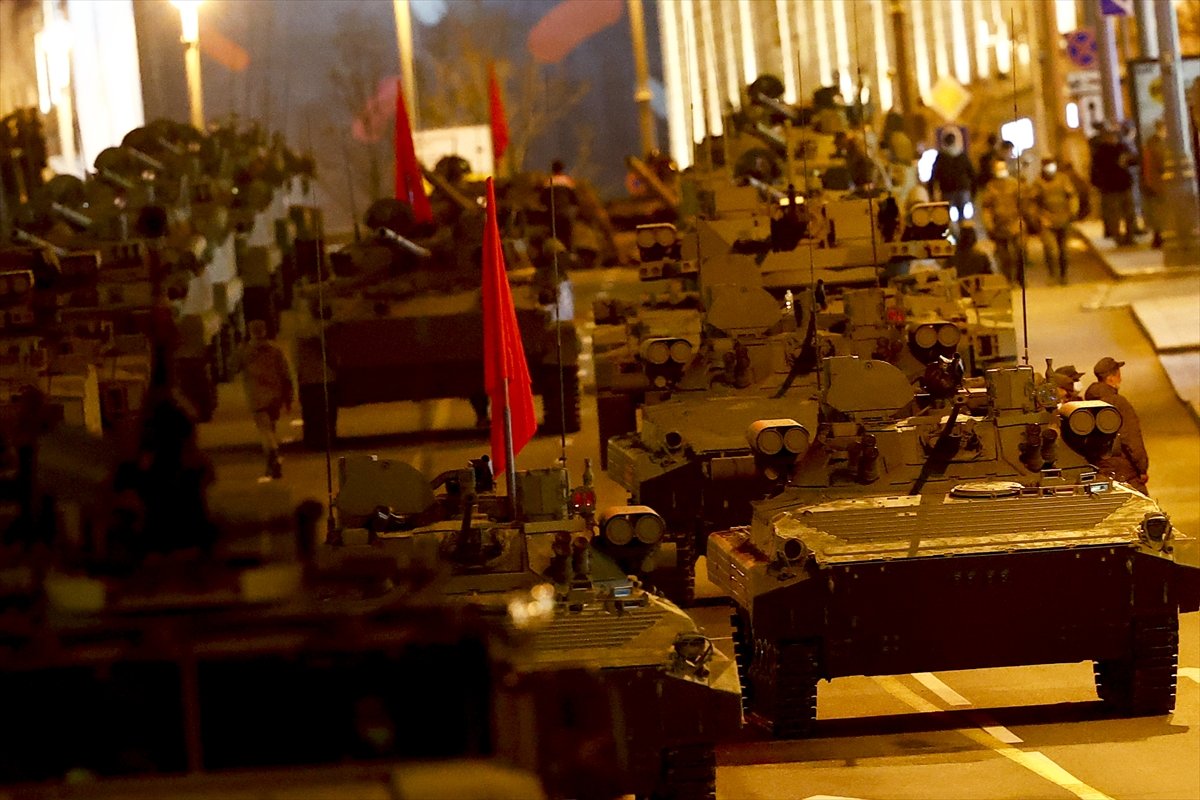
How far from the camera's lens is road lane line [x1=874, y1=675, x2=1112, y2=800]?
9.12m

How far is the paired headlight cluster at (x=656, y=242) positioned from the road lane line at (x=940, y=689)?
8.15 metres

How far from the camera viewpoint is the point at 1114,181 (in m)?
30.5

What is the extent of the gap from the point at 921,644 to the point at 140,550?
3315mm

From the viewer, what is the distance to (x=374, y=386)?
21000 millimetres

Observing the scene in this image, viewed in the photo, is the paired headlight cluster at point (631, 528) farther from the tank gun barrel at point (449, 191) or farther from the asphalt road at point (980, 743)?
the tank gun barrel at point (449, 191)

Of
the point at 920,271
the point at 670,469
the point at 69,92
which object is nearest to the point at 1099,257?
the point at 920,271

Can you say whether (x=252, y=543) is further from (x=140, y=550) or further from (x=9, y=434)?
(x=9, y=434)

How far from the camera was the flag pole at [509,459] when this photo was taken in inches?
383

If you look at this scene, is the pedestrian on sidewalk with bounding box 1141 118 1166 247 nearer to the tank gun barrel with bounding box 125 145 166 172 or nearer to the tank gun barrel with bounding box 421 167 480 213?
the tank gun barrel with bounding box 421 167 480 213

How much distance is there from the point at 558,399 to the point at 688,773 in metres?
12.3

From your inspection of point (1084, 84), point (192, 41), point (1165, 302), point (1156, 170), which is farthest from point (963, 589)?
point (1084, 84)

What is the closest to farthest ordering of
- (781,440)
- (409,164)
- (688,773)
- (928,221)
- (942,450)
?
1. (688,773)
2. (781,440)
3. (942,450)
4. (928,221)
5. (409,164)

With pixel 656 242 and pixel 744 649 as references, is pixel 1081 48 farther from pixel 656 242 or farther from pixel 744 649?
pixel 744 649

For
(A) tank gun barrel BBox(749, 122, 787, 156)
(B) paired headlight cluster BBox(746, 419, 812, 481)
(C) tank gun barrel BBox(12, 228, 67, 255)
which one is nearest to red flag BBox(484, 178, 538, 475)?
(B) paired headlight cluster BBox(746, 419, 812, 481)
